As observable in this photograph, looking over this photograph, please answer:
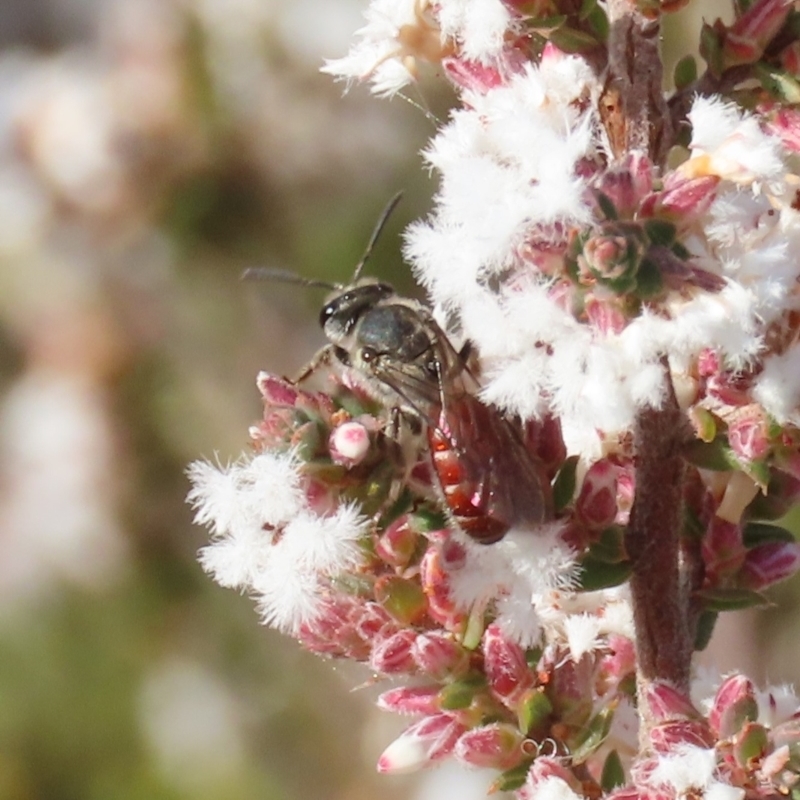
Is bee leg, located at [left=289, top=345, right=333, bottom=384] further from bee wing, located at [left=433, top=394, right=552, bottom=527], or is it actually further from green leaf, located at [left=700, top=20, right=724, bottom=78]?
green leaf, located at [left=700, top=20, right=724, bottom=78]

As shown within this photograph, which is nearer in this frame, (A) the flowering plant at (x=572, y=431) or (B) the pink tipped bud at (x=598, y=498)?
(A) the flowering plant at (x=572, y=431)

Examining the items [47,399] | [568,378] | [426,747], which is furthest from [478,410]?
[47,399]

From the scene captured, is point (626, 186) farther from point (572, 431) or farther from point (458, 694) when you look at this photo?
point (458, 694)

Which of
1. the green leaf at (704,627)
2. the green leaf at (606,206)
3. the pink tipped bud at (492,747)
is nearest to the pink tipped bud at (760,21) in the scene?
the green leaf at (606,206)

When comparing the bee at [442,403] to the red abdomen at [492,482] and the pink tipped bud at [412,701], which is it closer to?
the red abdomen at [492,482]

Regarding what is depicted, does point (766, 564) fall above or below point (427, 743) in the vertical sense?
above

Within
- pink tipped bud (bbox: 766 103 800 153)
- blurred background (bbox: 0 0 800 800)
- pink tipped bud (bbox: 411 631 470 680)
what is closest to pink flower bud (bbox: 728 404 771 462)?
pink tipped bud (bbox: 766 103 800 153)

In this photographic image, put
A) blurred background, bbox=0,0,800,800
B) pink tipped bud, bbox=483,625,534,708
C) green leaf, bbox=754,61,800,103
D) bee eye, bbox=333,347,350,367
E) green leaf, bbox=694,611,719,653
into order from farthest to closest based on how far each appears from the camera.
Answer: blurred background, bbox=0,0,800,800 → bee eye, bbox=333,347,350,367 → green leaf, bbox=694,611,719,653 → pink tipped bud, bbox=483,625,534,708 → green leaf, bbox=754,61,800,103

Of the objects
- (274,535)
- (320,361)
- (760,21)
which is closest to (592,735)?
(274,535)
